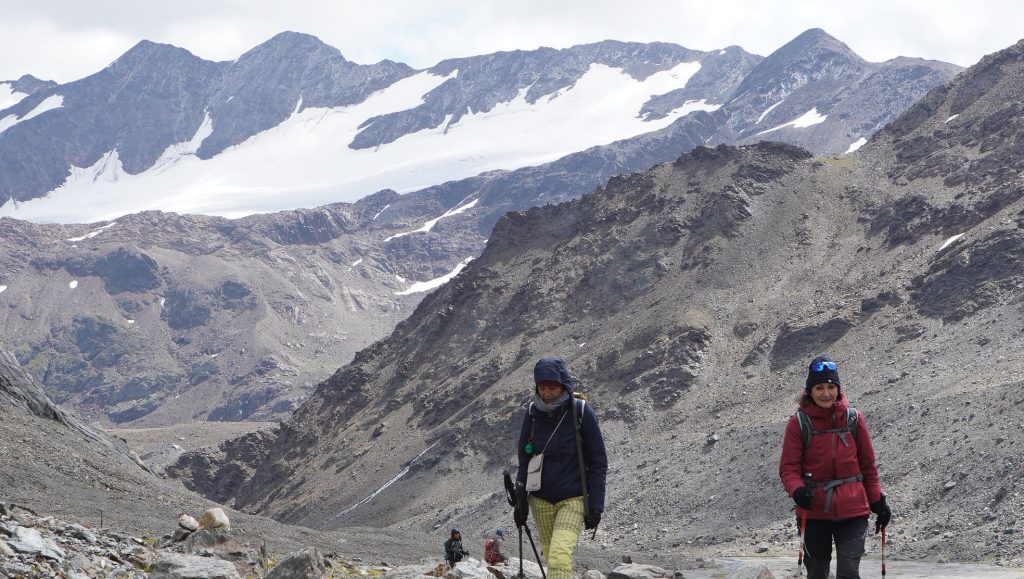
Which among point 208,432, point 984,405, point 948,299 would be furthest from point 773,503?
point 208,432

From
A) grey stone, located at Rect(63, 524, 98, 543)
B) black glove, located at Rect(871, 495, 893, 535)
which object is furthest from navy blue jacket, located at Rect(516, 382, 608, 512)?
grey stone, located at Rect(63, 524, 98, 543)

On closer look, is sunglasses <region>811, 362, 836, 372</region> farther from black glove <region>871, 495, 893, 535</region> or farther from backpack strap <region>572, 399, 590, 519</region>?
backpack strap <region>572, 399, 590, 519</region>

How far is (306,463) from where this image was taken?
108m

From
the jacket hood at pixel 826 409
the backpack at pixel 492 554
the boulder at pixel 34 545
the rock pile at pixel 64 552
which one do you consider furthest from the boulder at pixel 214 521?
the jacket hood at pixel 826 409

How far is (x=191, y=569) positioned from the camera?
45.7 ft

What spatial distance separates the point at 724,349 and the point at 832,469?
77.5m

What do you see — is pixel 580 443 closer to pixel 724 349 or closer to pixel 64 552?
pixel 64 552

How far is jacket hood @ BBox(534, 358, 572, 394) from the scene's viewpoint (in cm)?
1124

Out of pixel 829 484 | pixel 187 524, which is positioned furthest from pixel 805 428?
pixel 187 524

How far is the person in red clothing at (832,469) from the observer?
420 inches

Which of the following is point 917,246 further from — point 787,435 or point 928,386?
point 787,435

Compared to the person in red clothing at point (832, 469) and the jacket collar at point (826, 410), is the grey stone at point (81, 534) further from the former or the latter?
the jacket collar at point (826, 410)

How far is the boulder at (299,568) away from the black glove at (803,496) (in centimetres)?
724

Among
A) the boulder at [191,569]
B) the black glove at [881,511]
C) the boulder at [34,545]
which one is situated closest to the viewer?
the black glove at [881,511]
